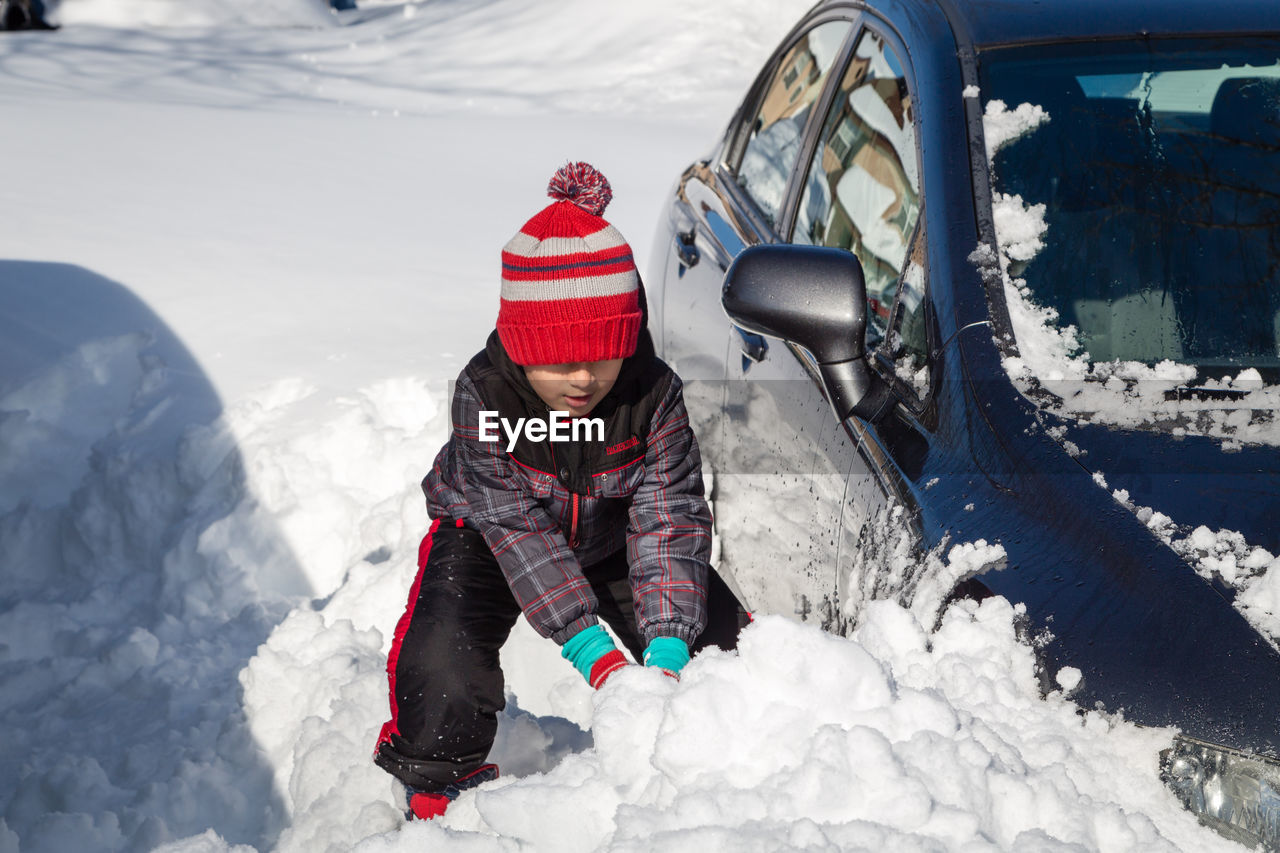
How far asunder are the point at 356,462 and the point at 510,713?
51.6 inches

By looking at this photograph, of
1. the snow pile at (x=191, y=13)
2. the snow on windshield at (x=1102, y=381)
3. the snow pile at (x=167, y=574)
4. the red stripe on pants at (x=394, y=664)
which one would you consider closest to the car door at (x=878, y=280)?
the snow on windshield at (x=1102, y=381)

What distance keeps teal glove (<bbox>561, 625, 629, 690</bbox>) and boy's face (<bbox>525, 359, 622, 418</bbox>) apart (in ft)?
1.31

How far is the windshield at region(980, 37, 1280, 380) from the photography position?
6.39 feet

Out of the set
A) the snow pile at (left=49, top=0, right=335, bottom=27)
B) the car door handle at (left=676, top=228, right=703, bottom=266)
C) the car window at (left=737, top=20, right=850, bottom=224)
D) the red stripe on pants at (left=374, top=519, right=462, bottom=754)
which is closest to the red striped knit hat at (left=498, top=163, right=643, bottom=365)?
the red stripe on pants at (left=374, top=519, right=462, bottom=754)

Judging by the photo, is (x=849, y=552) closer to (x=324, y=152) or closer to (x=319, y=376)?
(x=319, y=376)

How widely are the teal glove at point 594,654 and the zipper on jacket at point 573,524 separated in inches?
8.5

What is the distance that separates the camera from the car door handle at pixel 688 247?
10.6 ft

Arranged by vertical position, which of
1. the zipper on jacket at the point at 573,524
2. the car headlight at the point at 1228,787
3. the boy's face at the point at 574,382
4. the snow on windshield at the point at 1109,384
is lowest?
the zipper on jacket at the point at 573,524

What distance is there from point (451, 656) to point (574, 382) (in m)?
0.57

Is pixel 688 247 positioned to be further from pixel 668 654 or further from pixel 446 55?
pixel 446 55

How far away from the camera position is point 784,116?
3.23 m

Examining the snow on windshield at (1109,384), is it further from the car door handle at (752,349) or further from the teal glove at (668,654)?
the teal glove at (668,654)

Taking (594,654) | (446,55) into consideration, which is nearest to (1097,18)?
(594,654)

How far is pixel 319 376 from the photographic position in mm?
4363
